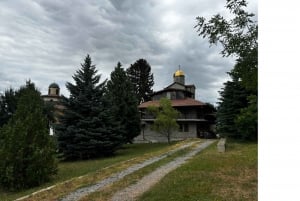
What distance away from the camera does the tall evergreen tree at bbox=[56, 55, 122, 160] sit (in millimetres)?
19562

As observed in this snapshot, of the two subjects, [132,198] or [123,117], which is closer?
[132,198]

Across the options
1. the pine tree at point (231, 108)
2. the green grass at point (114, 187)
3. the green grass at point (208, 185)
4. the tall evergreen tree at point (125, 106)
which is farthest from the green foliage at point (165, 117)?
the green grass at point (208, 185)

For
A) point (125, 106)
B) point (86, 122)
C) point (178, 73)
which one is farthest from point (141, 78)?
point (86, 122)

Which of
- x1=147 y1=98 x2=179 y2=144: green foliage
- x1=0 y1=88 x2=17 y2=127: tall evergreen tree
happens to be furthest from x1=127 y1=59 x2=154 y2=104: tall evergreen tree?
x1=0 y1=88 x2=17 y2=127: tall evergreen tree

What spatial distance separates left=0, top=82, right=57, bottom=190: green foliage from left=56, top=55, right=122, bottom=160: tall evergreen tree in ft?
23.1

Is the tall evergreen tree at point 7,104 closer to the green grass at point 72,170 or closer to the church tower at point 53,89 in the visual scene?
the green grass at point 72,170

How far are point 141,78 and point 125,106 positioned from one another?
25.9m

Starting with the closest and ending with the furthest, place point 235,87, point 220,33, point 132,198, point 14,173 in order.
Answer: point 220,33
point 132,198
point 14,173
point 235,87
